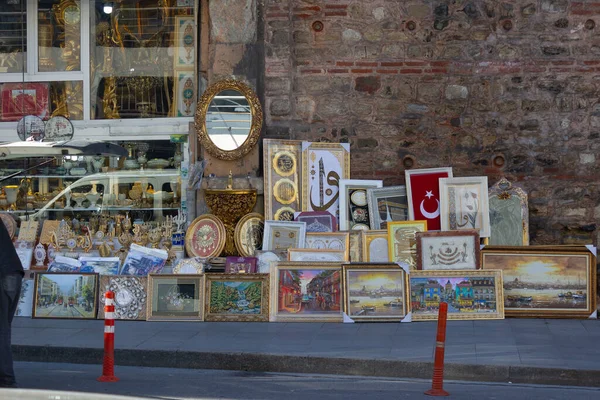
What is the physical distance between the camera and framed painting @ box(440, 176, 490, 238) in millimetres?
12562

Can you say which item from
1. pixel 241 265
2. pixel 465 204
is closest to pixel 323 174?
pixel 241 265

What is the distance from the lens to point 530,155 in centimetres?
1299

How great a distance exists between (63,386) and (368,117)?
6125 mm

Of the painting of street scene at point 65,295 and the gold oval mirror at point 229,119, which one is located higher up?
the gold oval mirror at point 229,119

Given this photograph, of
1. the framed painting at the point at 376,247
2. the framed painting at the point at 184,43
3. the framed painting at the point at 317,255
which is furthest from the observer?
the framed painting at the point at 184,43

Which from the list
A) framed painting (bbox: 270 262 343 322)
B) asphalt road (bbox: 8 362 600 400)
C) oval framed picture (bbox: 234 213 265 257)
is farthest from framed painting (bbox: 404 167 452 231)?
asphalt road (bbox: 8 362 600 400)

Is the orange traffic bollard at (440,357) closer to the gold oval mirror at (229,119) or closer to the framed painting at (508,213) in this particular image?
the framed painting at (508,213)

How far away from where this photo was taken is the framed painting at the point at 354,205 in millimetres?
12844

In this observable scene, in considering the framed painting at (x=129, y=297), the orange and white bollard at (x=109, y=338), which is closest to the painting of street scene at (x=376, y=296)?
the framed painting at (x=129, y=297)

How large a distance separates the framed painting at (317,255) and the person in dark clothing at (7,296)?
177 inches

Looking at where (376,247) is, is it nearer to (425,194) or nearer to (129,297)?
(425,194)

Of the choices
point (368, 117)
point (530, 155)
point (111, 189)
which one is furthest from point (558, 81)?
point (111, 189)

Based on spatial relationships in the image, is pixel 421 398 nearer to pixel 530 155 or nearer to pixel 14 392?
pixel 14 392

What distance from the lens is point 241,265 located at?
41.0ft
